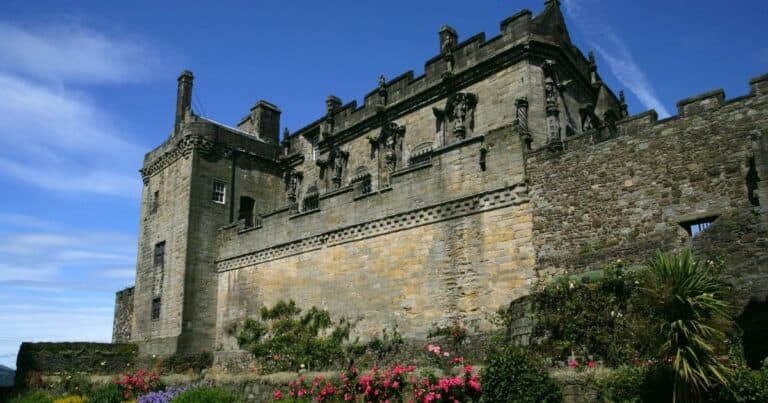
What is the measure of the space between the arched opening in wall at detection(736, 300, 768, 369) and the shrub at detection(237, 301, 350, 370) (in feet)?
38.9

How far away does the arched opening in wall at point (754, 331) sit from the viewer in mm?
10219

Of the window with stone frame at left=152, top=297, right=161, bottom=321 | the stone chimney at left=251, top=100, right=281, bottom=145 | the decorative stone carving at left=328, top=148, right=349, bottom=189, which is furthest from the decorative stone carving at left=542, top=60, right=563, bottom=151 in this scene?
the window with stone frame at left=152, top=297, right=161, bottom=321

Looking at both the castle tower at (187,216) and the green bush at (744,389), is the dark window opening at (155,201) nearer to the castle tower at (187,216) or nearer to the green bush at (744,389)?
the castle tower at (187,216)

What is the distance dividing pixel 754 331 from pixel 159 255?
938 inches

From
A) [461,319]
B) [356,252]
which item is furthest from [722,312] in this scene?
[356,252]

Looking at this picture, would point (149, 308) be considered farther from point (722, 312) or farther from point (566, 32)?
point (722, 312)

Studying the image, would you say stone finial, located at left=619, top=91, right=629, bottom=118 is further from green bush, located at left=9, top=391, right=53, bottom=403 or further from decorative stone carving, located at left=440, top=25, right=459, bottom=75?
green bush, located at left=9, top=391, right=53, bottom=403

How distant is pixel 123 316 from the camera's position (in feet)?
106

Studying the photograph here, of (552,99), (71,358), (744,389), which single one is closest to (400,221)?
(552,99)

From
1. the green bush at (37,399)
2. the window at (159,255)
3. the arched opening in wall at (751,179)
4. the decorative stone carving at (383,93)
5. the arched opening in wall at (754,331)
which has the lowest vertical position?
the green bush at (37,399)

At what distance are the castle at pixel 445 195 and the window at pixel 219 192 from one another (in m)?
0.08

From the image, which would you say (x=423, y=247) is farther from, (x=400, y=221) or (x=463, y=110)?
(x=463, y=110)

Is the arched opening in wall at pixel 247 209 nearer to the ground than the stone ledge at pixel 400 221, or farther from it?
farther from it

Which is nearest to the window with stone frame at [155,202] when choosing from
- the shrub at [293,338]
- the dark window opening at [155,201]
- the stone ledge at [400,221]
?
the dark window opening at [155,201]
